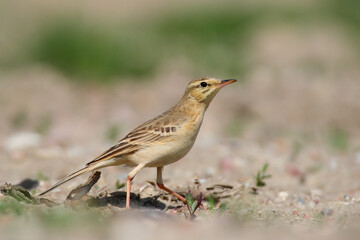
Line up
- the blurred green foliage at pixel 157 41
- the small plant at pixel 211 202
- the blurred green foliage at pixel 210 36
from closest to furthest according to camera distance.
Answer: the small plant at pixel 211 202, the blurred green foliage at pixel 157 41, the blurred green foliage at pixel 210 36

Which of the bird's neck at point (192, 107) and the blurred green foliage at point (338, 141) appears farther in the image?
the blurred green foliage at point (338, 141)

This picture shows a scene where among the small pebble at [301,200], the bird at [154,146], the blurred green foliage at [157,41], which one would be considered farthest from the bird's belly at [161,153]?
the blurred green foliage at [157,41]

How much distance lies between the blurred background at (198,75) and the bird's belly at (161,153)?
1.49m

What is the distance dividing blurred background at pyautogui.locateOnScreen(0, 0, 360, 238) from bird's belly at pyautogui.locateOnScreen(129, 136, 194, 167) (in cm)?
149

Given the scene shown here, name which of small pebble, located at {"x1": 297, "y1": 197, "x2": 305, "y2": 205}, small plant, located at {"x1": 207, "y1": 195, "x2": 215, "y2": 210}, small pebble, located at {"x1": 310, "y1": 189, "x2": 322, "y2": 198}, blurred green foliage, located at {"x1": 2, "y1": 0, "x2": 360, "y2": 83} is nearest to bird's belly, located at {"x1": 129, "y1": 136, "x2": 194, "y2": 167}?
small plant, located at {"x1": 207, "y1": 195, "x2": 215, "y2": 210}

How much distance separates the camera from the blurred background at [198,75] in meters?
8.17

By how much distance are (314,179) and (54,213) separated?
4.10 meters

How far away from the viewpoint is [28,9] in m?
19.8

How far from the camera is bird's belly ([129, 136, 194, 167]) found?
5516 mm

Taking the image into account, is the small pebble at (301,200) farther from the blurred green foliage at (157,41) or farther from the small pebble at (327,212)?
the blurred green foliage at (157,41)

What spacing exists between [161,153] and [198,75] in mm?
7960

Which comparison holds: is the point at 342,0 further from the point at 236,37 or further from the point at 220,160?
the point at 220,160

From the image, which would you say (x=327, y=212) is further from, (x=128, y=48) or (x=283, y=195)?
(x=128, y=48)

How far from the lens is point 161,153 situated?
217 inches
